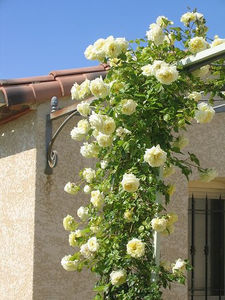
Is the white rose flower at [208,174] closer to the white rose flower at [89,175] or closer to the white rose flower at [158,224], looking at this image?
the white rose flower at [158,224]

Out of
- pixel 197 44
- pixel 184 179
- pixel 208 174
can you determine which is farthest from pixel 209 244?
pixel 197 44

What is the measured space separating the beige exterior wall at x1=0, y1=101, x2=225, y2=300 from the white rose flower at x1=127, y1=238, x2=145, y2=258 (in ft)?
6.79

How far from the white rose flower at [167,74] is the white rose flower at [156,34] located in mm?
358

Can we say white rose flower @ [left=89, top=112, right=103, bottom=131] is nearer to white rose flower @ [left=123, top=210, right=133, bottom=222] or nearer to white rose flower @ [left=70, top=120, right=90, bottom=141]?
white rose flower @ [left=70, top=120, right=90, bottom=141]

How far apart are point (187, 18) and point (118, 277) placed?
77.8 inches

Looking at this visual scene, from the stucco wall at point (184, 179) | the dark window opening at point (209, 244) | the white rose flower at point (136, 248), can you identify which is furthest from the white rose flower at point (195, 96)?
the dark window opening at point (209, 244)

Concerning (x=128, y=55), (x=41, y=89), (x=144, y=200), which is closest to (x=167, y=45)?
(x=128, y=55)

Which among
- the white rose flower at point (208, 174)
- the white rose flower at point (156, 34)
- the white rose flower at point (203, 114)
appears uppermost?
the white rose flower at point (156, 34)

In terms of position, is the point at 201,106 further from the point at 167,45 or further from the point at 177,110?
the point at 167,45

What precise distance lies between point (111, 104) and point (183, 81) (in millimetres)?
548

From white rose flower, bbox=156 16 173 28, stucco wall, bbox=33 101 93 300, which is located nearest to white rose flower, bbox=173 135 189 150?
white rose flower, bbox=156 16 173 28

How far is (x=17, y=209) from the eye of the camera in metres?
7.07

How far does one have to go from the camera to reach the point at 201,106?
488cm

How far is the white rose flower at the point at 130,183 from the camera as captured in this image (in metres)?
4.74
